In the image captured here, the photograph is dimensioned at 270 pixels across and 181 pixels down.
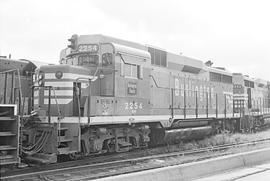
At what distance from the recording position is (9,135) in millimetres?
6121

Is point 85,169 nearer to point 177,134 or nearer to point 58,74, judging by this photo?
point 58,74

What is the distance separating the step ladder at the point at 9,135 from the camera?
238 inches

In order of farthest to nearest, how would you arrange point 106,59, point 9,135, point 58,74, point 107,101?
point 106,59 → point 107,101 → point 58,74 → point 9,135

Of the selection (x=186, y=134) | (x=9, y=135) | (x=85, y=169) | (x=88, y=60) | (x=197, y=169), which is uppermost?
(x=88, y=60)

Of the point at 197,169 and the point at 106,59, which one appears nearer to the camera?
the point at 197,169

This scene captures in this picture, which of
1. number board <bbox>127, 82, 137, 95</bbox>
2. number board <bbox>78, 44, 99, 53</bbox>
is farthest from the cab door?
number board <bbox>127, 82, 137, 95</bbox>

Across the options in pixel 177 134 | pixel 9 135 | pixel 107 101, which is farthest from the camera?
pixel 177 134

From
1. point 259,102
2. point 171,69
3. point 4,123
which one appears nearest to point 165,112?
point 171,69

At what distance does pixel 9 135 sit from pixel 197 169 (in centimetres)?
372

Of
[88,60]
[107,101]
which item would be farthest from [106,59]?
[107,101]

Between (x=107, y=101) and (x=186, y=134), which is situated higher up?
(x=107, y=101)

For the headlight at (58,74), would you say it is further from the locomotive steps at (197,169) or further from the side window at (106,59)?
the locomotive steps at (197,169)

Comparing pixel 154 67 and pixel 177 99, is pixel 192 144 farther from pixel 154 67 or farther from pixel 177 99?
pixel 154 67

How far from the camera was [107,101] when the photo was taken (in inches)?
363
